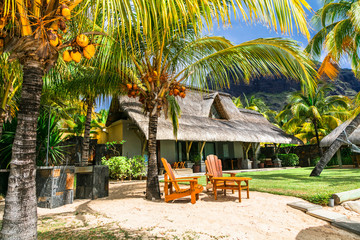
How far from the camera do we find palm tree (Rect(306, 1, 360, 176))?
856 centimetres

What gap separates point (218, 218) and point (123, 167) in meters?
6.68

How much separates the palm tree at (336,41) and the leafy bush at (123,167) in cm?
693

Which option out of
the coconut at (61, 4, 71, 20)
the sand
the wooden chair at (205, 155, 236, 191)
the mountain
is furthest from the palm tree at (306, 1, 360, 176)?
the mountain

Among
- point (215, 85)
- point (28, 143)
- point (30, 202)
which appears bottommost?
point (30, 202)

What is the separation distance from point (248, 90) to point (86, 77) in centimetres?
6983

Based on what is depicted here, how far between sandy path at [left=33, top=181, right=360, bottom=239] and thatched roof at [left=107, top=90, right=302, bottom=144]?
567 centimetres

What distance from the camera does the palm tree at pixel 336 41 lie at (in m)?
8.56

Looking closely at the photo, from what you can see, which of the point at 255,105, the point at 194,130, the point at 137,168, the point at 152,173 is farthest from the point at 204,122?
the point at 255,105

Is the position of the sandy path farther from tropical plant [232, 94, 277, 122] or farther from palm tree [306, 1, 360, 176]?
tropical plant [232, 94, 277, 122]

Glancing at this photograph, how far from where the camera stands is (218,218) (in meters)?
3.83

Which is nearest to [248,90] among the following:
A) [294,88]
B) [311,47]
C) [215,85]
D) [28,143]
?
[294,88]

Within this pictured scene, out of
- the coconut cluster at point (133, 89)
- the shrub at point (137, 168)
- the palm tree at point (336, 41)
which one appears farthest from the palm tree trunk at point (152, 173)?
the palm tree at point (336, 41)

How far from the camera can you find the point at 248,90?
72125mm

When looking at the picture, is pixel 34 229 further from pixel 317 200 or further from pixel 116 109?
pixel 116 109
